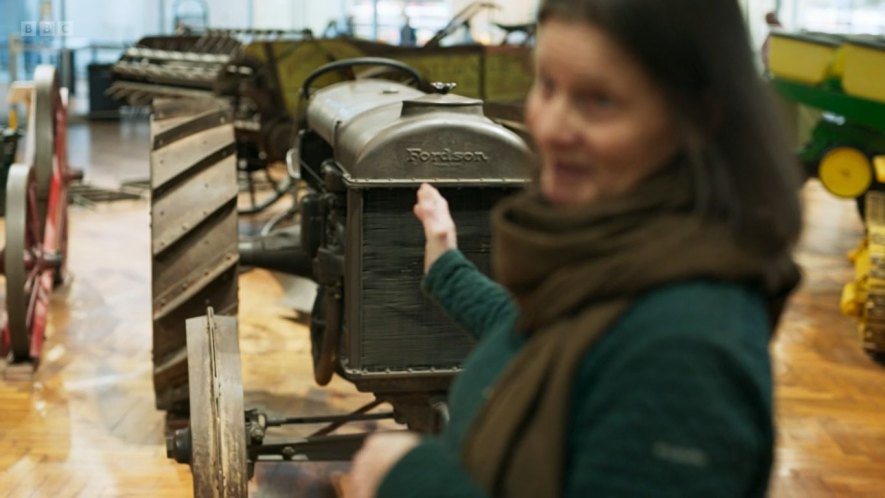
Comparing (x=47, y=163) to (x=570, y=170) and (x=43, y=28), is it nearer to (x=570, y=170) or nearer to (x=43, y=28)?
(x=570, y=170)

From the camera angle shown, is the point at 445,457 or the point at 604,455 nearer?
the point at 604,455

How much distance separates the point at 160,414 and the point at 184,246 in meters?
0.69

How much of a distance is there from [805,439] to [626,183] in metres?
3.15

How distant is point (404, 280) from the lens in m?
3.06

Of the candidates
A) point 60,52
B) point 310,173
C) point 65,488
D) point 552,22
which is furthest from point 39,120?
point 60,52

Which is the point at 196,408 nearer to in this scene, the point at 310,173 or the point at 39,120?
the point at 310,173

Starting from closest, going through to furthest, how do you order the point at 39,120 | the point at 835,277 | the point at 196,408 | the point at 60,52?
the point at 196,408 < the point at 39,120 < the point at 835,277 < the point at 60,52

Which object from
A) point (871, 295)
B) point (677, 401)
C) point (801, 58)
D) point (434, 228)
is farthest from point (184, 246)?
point (801, 58)

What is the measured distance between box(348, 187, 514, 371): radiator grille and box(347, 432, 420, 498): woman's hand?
1.86 meters

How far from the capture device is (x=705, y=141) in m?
1.03

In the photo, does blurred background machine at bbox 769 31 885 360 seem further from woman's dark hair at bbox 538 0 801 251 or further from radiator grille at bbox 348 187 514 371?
woman's dark hair at bbox 538 0 801 251

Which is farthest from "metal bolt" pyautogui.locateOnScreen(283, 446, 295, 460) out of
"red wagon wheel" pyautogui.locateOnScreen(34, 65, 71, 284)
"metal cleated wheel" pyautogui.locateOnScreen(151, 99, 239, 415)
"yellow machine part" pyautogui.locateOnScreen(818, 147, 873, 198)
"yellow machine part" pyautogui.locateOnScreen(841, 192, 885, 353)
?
"yellow machine part" pyautogui.locateOnScreen(818, 147, 873, 198)

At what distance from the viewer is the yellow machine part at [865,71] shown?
5508mm

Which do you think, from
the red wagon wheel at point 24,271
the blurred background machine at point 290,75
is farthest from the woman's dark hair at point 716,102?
the blurred background machine at point 290,75
